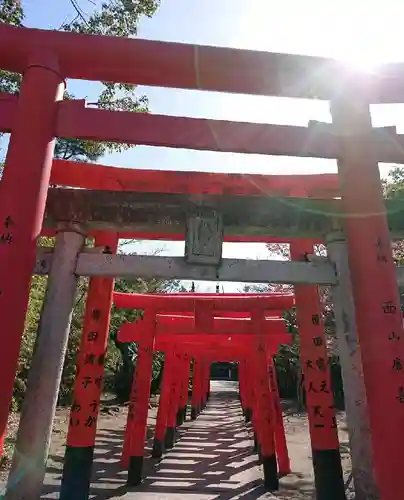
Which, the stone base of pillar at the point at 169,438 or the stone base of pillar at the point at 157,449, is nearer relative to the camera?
the stone base of pillar at the point at 157,449

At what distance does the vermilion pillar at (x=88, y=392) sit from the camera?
5.38 metres

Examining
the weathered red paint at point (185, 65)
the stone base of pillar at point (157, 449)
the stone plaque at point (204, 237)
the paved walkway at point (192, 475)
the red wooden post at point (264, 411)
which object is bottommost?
the paved walkway at point (192, 475)

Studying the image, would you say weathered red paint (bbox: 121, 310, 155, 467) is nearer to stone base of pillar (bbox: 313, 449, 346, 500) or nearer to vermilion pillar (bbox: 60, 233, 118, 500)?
vermilion pillar (bbox: 60, 233, 118, 500)

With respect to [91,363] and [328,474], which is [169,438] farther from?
[328,474]

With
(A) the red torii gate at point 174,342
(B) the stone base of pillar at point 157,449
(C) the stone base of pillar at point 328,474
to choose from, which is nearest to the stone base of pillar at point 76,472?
(A) the red torii gate at point 174,342

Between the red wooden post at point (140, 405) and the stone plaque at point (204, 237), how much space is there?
4614mm

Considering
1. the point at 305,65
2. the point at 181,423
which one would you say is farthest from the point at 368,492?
the point at 181,423

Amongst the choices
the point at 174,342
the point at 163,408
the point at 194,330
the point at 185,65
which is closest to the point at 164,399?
the point at 163,408

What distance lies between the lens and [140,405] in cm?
768

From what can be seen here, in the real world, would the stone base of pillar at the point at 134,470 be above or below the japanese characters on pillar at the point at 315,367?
below

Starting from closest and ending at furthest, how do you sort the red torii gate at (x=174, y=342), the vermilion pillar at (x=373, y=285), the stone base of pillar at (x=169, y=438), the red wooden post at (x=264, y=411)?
1. the vermilion pillar at (x=373, y=285)
2. the red wooden post at (x=264, y=411)
3. the red torii gate at (x=174, y=342)
4. the stone base of pillar at (x=169, y=438)

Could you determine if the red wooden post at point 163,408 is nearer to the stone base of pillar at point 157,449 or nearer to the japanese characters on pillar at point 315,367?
the stone base of pillar at point 157,449

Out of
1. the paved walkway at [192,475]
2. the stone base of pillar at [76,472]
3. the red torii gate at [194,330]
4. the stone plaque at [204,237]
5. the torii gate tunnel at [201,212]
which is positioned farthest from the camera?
the red torii gate at [194,330]

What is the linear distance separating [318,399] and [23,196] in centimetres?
401
